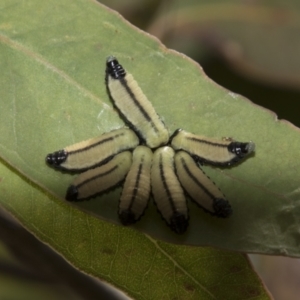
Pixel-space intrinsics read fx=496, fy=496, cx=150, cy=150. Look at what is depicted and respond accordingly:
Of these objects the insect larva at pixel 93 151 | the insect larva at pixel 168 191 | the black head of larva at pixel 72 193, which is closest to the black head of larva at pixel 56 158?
the insect larva at pixel 93 151

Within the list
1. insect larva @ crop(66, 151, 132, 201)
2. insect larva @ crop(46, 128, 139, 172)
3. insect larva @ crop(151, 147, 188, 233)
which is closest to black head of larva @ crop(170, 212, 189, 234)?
insect larva @ crop(151, 147, 188, 233)

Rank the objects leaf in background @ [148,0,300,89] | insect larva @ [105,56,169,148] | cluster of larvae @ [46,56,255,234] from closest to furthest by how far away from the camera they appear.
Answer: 1. cluster of larvae @ [46,56,255,234]
2. insect larva @ [105,56,169,148]
3. leaf in background @ [148,0,300,89]

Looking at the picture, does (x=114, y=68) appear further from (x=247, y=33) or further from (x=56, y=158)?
A: (x=247, y=33)

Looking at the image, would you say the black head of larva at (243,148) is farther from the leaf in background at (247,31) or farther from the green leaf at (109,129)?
the leaf in background at (247,31)

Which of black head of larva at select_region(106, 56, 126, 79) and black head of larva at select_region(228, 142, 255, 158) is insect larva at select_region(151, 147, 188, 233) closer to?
black head of larva at select_region(228, 142, 255, 158)

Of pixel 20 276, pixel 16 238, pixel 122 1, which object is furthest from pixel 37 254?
pixel 122 1
